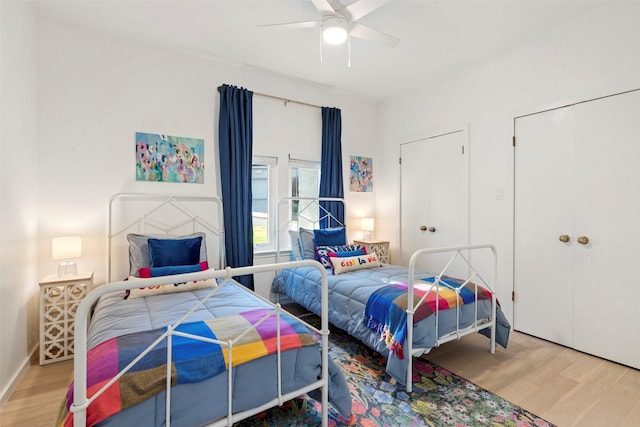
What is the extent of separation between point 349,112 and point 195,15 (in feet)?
7.45

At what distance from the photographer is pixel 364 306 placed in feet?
7.73

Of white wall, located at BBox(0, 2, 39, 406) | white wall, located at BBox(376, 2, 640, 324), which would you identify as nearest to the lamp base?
white wall, located at BBox(0, 2, 39, 406)

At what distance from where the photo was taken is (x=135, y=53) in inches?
117

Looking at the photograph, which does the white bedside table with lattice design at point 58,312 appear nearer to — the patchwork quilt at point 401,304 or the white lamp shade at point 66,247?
the white lamp shade at point 66,247

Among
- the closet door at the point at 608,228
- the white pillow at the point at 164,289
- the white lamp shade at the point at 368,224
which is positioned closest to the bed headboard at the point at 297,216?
the white lamp shade at the point at 368,224

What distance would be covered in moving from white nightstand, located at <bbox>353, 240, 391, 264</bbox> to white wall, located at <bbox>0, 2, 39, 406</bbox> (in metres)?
3.24

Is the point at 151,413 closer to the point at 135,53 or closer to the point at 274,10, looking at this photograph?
the point at 274,10

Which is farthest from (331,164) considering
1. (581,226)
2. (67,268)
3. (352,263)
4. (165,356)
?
(165,356)

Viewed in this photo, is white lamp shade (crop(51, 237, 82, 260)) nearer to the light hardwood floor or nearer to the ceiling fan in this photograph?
the light hardwood floor

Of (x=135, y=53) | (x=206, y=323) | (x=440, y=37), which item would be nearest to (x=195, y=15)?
(x=135, y=53)

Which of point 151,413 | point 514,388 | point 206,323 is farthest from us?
point 514,388

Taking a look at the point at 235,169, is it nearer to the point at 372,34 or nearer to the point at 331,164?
the point at 331,164

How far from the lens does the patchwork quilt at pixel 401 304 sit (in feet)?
6.77

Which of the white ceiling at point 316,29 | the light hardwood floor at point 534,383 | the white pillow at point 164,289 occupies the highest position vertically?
the white ceiling at point 316,29
